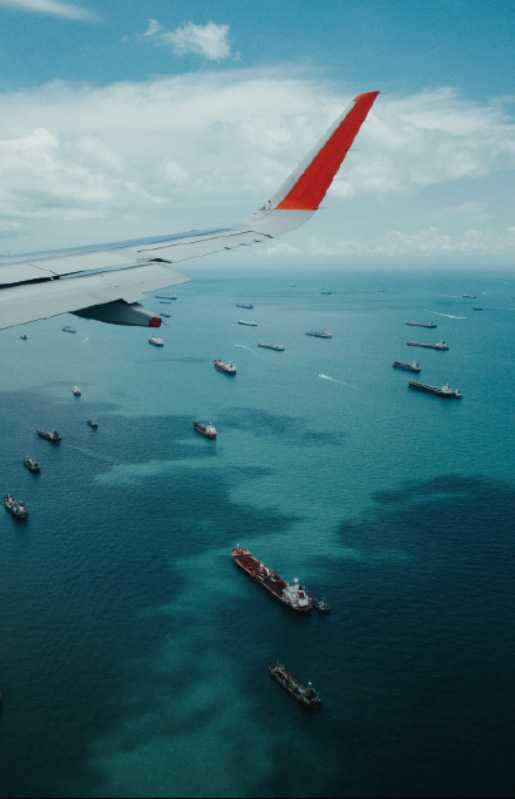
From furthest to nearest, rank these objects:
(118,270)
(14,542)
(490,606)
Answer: (14,542) < (490,606) < (118,270)

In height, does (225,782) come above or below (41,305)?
below

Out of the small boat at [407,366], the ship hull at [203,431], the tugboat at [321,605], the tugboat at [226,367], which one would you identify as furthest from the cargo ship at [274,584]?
the small boat at [407,366]

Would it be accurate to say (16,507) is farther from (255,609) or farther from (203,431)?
(203,431)

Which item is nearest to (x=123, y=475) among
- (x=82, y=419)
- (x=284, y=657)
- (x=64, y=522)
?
(x=64, y=522)

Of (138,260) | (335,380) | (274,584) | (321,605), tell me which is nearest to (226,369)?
A: (335,380)

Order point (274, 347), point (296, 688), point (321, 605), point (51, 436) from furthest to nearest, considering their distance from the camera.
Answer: point (274, 347) < point (51, 436) < point (321, 605) < point (296, 688)

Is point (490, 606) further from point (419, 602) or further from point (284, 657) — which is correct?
point (284, 657)

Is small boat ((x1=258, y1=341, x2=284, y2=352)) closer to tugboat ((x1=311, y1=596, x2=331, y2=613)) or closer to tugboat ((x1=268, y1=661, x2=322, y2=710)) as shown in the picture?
tugboat ((x1=311, y1=596, x2=331, y2=613))
